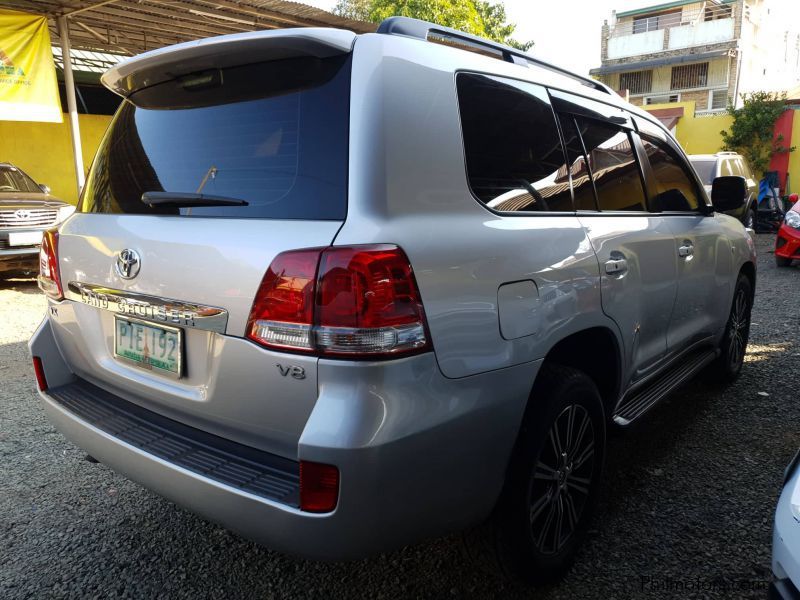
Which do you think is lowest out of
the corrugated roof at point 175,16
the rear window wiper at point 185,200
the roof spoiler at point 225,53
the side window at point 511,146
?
the rear window wiper at point 185,200

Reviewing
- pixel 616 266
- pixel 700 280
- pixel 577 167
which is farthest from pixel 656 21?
pixel 616 266

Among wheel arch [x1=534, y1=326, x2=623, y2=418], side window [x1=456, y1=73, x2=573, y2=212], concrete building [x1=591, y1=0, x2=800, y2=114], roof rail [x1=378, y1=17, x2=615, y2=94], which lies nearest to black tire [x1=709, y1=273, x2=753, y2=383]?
wheel arch [x1=534, y1=326, x2=623, y2=418]

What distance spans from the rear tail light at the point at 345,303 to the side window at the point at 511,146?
482 mm

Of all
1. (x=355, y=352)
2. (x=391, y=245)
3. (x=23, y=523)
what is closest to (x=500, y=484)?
(x=355, y=352)

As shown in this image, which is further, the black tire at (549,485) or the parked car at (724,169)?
the parked car at (724,169)

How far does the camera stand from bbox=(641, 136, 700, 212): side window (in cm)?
313

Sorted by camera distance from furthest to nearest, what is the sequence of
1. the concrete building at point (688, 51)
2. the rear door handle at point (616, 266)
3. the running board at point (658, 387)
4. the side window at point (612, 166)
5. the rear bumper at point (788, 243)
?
the concrete building at point (688, 51), the rear bumper at point (788, 243), the running board at point (658, 387), the side window at point (612, 166), the rear door handle at point (616, 266)

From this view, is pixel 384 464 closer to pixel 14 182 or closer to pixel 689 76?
pixel 14 182

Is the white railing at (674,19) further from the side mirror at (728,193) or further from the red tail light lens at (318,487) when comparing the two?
the red tail light lens at (318,487)

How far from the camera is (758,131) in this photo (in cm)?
2009

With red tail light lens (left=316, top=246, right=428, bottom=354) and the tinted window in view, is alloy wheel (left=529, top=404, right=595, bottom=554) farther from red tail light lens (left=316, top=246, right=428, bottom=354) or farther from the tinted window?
the tinted window

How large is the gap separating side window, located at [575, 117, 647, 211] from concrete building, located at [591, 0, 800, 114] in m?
29.3

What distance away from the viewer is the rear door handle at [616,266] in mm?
2357

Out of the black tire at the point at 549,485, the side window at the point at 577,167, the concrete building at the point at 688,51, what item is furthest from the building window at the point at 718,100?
the black tire at the point at 549,485
